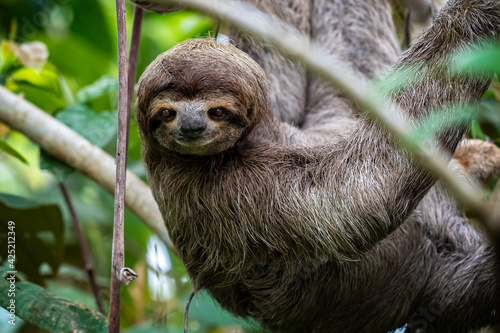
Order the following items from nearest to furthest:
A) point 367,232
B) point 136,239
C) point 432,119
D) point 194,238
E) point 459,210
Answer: point 432,119 < point 367,232 < point 194,238 < point 459,210 < point 136,239

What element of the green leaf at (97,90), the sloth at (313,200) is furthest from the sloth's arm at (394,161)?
the green leaf at (97,90)

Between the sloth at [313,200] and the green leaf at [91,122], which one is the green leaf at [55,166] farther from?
the sloth at [313,200]

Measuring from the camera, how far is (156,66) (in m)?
4.30

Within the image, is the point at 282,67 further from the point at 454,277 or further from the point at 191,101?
the point at 454,277

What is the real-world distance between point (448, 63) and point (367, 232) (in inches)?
55.9

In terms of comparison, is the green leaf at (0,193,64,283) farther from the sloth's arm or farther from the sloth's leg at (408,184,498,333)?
the sloth's leg at (408,184,498,333)

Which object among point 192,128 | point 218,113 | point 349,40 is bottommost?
point 192,128

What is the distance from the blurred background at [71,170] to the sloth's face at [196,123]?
1.43 meters

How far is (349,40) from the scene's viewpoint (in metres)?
7.30

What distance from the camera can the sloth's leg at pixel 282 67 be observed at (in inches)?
255

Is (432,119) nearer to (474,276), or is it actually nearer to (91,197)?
(474,276)

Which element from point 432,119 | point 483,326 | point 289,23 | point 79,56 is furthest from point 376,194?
point 79,56

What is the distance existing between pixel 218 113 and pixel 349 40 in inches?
143

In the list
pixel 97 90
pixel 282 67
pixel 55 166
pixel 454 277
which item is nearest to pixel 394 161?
pixel 454 277
